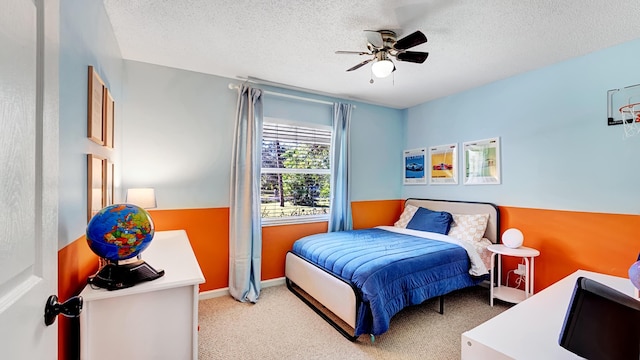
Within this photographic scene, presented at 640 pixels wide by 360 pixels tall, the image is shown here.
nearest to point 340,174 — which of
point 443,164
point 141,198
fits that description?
point 443,164

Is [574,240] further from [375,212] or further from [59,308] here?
[59,308]

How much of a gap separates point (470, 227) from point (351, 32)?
2484 millimetres

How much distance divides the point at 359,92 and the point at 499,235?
2412 millimetres

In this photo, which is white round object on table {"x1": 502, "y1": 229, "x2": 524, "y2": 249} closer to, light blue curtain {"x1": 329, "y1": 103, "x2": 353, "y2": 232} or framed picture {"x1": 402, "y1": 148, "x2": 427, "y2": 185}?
framed picture {"x1": 402, "y1": 148, "x2": 427, "y2": 185}

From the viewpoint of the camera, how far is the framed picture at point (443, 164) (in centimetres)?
371

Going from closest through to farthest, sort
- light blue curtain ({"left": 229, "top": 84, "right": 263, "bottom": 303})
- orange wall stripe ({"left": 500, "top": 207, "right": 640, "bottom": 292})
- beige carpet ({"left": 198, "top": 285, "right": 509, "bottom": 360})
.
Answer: beige carpet ({"left": 198, "top": 285, "right": 509, "bottom": 360}), orange wall stripe ({"left": 500, "top": 207, "right": 640, "bottom": 292}), light blue curtain ({"left": 229, "top": 84, "right": 263, "bottom": 303})

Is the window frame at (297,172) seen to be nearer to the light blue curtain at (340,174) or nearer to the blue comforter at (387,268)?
the light blue curtain at (340,174)

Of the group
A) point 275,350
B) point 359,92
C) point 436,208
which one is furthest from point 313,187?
point 275,350

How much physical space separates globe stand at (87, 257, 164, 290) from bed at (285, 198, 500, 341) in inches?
56.7

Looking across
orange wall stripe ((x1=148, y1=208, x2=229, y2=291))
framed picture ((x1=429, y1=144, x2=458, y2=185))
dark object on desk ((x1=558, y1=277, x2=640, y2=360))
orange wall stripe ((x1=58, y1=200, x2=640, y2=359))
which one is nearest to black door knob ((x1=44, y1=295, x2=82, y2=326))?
orange wall stripe ((x1=58, y1=200, x2=640, y2=359))

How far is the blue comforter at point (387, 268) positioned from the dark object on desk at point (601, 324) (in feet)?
4.35

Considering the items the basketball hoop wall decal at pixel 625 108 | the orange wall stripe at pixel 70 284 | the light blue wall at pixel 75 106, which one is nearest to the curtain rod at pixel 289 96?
the light blue wall at pixel 75 106

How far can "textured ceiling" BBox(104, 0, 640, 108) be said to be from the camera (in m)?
1.91

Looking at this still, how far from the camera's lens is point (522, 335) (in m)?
1.14
